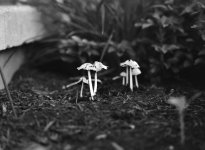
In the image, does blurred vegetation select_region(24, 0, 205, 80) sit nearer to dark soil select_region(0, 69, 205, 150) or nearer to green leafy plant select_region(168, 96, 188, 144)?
dark soil select_region(0, 69, 205, 150)

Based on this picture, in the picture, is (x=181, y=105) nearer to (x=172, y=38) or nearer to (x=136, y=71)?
(x=136, y=71)

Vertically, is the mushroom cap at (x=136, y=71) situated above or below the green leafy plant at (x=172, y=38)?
below

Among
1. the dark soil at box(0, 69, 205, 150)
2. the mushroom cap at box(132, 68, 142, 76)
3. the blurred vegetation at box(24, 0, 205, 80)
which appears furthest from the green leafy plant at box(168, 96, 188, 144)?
the blurred vegetation at box(24, 0, 205, 80)

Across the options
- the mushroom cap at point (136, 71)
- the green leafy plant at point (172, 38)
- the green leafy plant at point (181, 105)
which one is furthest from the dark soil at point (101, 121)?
the green leafy plant at point (172, 38)

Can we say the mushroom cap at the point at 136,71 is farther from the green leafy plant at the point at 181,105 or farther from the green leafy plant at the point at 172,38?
the green leafy plant at the point at 181,105

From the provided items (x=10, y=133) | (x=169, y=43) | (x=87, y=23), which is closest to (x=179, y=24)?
(x=169, y=43)

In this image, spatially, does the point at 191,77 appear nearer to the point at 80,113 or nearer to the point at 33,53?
the point at 80,113
